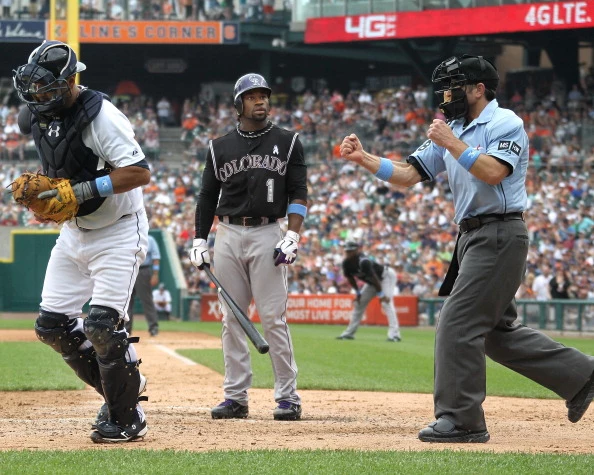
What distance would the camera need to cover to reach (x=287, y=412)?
7074mm

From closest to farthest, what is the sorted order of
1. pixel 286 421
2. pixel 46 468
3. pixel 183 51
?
pixel 46 468 → pixel 286 421 → pixel 183 51

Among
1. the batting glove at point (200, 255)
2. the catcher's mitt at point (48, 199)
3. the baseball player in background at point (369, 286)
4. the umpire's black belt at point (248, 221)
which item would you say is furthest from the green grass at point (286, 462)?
the baseball player in background at point (369, 286)

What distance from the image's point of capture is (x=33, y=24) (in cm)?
3412

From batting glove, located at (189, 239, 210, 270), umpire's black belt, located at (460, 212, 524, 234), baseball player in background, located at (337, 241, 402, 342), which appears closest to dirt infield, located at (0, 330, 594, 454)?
batting glove, located at (189, 239, 210, 270)

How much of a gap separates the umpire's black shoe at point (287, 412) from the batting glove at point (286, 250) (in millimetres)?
880

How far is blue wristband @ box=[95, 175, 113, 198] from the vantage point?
573cm

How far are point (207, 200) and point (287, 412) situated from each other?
149cm

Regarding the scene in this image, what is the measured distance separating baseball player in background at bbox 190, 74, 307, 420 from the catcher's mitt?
1.63 m

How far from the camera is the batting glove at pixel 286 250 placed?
278 inches

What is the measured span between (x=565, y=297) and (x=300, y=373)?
11741 mm

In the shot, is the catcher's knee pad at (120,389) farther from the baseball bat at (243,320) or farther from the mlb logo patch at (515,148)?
the mlb logo patch at (515,148)

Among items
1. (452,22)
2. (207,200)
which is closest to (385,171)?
(207,200)

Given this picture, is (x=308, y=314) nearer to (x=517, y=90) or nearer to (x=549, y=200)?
(x=549, y=200)

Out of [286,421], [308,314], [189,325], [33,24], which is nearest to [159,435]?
[286,421]
